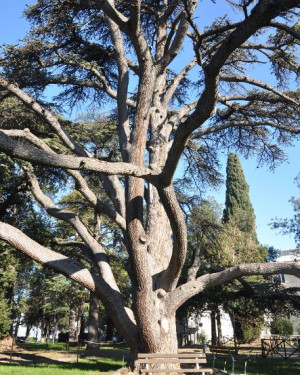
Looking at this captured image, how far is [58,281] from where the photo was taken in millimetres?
21656

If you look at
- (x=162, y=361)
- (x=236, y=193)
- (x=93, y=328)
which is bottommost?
(x=162, y=361)

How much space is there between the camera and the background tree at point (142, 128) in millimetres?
6641

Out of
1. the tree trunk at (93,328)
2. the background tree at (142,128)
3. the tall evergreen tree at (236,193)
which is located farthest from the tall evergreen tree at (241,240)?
the tree trunk at (93,328)

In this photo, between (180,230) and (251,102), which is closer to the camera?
(180,230)

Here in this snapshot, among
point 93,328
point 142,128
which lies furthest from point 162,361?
point 93,328

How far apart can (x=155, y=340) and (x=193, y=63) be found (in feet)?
23.3

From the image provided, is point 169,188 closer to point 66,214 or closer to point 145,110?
point 145,110

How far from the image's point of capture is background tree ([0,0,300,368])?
664 centimetres

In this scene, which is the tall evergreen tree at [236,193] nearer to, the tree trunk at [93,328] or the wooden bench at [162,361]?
the tree trunk at [93,328]

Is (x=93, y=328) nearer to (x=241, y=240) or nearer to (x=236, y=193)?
(x=241, y=240)

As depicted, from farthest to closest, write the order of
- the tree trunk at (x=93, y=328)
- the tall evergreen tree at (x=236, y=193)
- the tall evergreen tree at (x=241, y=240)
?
the tall evergreen tree at (x=236, y=193)
the tree trunk at (x=93, y=328)
the tall evergreen tree at (x=241, y=240)

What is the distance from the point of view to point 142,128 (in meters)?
8.57

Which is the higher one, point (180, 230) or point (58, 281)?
point (58, 281)

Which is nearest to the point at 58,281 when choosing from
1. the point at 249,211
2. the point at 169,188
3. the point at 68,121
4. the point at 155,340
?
the point at 68,121
